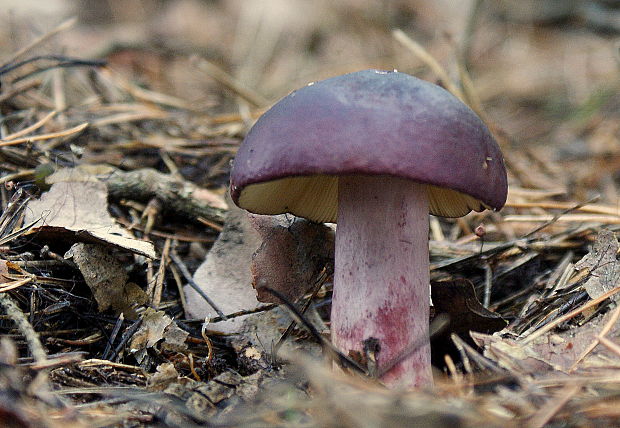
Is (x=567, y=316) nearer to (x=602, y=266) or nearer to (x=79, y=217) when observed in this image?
(x=602, y=266)

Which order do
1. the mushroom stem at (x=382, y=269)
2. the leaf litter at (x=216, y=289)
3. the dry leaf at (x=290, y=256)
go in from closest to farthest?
the leaf litter at (x=216, y=289), the mushroom stem at (x=382, y=269), the dry leaf at (x=290, y=256)

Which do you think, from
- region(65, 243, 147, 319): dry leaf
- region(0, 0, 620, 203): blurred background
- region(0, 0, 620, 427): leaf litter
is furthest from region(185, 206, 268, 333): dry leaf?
region(0, 0, 620, 203): blurred background

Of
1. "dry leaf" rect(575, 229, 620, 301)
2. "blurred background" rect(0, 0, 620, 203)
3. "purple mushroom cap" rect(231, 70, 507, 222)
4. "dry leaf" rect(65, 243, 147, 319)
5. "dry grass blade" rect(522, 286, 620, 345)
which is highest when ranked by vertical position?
"blurred background" rect(0, 0, 620, 203)

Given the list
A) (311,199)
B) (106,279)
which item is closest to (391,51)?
(311,199)

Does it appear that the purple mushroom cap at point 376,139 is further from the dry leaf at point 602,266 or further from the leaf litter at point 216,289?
the dry leaf at point 602,266

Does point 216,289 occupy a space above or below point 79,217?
below

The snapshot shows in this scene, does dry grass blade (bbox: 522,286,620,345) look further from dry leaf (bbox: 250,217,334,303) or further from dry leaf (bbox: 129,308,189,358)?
dry leaf (bbox: 129,308,189,358)

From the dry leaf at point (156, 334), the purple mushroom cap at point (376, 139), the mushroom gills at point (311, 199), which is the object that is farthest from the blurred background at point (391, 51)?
the purple mushroom cap at point (376, 139)
